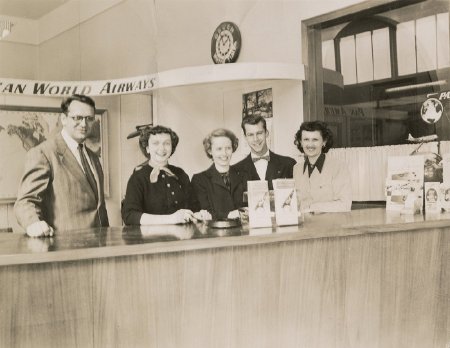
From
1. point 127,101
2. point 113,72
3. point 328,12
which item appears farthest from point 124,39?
point 328,12

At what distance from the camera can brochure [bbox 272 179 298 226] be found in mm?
1946

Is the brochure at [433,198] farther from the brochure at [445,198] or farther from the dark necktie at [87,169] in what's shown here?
the dark necktie at [87,169]

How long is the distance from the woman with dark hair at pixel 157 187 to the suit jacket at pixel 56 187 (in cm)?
26

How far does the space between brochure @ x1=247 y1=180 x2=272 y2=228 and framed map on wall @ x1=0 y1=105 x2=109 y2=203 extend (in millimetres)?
1924

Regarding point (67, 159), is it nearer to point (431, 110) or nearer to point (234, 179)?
point (234, 179)

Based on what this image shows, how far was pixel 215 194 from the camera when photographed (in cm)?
282

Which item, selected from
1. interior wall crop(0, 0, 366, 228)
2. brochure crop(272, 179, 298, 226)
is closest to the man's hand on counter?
brochure crop(272, 179, 298, 226)

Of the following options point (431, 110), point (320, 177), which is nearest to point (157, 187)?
point (320, 177)

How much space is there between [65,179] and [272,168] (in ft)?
4.13

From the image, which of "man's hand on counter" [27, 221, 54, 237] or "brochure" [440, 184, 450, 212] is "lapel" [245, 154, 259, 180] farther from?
"man's hand on counter" [27, 221, 54, 237]

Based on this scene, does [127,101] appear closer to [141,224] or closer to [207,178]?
[207,178]

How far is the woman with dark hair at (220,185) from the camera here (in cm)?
279

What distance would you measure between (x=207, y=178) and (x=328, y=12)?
163cm

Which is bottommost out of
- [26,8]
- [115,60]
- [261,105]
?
[261,105]
